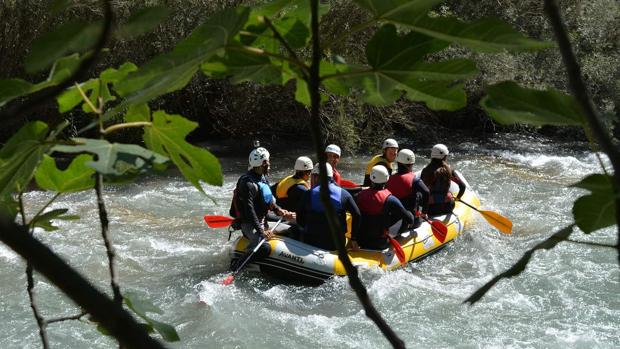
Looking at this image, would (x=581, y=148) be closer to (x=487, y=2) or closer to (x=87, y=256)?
(x=487, y=2)

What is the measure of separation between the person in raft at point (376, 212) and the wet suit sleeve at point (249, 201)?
104 cm

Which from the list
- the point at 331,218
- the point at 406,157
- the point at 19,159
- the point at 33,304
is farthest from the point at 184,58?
the point at 406,157

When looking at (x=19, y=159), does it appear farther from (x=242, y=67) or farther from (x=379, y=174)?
(x=379, y=174)

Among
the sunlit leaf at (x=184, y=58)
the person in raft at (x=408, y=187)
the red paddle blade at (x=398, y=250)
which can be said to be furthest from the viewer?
the person in raft at (x=408, y=187)

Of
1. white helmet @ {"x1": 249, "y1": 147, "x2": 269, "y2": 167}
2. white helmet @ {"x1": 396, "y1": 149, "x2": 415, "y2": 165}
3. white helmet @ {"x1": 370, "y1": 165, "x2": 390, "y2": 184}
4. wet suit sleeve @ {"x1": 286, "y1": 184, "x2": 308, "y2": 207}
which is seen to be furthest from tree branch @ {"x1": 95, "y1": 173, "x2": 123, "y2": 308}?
white helmet @ {"x1": 396, "y1": 149, "x2": 415, "y2": 165}

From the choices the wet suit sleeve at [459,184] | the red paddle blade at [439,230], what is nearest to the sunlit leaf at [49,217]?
the red paddle blade at [439,230]

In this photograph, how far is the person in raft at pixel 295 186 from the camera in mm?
7777

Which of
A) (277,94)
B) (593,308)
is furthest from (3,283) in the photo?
(277,94)

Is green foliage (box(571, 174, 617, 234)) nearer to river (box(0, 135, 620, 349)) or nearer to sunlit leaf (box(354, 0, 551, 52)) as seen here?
sunlit leaf (box(354, 0, 551, 52))

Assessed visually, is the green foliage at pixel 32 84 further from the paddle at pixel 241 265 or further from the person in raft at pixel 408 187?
the person in raft at pixel 408 187

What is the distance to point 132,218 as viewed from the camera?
979cm

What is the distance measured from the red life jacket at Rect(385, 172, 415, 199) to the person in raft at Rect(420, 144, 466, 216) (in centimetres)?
53

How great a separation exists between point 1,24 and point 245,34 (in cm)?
1373

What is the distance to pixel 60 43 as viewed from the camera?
0.62 meters
